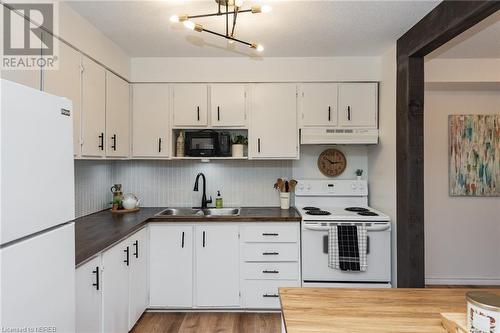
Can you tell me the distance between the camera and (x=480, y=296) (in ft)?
2.98

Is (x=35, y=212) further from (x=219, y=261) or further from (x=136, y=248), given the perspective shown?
(x=219, y=261)

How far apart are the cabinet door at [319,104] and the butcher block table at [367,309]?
215 centimetres

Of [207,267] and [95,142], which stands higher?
[95,142]

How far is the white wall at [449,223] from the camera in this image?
370 centimetres

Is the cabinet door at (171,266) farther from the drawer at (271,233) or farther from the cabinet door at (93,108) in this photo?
the cabinet door at (93,108)

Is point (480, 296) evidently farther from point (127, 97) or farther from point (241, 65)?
point (127, 97)

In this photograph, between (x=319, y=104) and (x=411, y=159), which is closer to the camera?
(x=411, y=159)

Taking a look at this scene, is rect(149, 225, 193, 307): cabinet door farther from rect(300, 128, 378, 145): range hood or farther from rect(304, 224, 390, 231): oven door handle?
rect(300, 128, 378, 145): range hood

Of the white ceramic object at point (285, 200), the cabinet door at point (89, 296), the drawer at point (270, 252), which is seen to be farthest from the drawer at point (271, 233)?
the cabinet door at point (89, 296)

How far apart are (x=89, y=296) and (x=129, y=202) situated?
1.49 m

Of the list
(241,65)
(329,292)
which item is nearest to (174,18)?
(241,65)

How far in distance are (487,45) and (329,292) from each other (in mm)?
2809

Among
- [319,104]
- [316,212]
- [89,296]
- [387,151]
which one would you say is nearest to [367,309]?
[89,296]

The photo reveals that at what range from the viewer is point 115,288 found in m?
2.24
